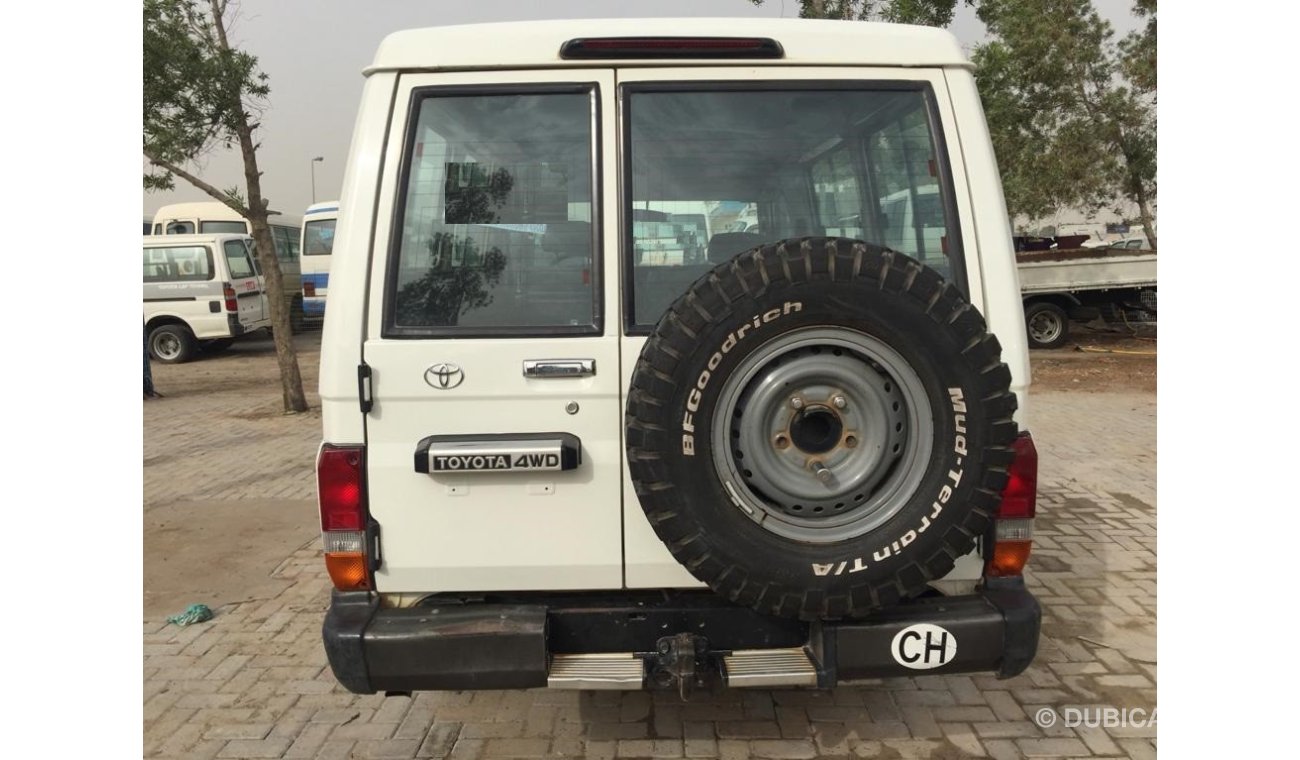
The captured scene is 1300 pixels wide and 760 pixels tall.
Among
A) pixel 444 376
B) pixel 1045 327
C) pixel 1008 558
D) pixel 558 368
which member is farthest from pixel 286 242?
pixel 1008 558

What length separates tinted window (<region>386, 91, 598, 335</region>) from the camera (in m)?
2.65

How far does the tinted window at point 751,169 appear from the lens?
2.67 metres

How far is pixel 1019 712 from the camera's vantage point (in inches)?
133

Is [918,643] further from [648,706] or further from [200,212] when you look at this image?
[200,212]

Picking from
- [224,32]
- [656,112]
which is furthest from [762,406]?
[224,32]

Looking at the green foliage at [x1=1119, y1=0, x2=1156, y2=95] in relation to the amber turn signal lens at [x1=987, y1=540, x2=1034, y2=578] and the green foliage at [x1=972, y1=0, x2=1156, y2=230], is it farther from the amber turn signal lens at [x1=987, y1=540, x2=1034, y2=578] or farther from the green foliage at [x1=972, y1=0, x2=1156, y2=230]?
the amber turn signal lens at [x1=987, y1=540, x2=1034, y2=578]

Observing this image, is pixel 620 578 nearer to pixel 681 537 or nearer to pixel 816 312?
pixel 681 537

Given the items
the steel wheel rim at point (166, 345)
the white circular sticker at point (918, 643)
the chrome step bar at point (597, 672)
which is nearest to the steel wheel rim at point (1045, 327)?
the white circular sticker at point (918, 643)

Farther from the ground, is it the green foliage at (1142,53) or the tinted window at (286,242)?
the green foliage at (1142,53)

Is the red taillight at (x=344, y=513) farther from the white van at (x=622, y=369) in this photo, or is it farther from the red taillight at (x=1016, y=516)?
the red taillight at (x=1016, y=516)

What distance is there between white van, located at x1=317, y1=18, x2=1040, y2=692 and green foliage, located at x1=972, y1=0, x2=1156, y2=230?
1556cm

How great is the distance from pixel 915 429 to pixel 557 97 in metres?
1.46

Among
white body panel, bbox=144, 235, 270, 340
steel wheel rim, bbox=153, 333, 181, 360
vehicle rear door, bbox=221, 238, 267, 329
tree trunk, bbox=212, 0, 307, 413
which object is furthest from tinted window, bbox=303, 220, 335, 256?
tree trunk, bbox=212, 0, 307, 413

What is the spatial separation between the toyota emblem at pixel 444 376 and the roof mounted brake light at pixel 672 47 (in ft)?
3.29
